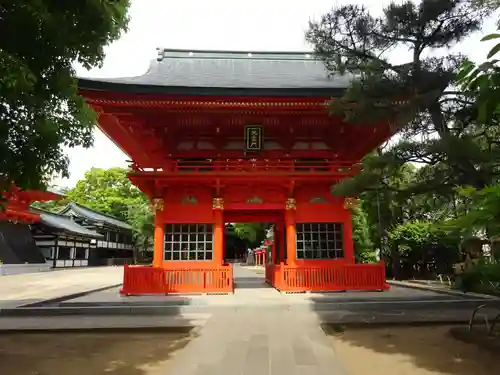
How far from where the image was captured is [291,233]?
13.8 meters

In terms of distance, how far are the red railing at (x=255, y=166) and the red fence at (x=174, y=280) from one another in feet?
11.1

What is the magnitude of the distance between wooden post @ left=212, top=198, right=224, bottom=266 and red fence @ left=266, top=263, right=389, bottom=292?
86.5 inches

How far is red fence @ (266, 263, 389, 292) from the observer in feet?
42.9

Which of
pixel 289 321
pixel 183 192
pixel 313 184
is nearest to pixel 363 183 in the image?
pixel 289 321

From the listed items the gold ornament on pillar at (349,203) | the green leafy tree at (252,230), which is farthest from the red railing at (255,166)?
the green leafy tree at (252,230)

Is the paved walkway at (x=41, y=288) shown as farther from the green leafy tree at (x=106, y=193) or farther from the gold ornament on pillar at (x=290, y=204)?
the green leafy tree at (x=106, y=193)

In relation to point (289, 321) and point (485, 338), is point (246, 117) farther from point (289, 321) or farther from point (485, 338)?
point (485, 338)

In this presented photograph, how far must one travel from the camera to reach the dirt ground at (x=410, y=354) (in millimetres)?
5266

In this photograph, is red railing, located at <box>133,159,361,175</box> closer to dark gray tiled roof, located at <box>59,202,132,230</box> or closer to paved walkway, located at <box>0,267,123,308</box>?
paved walkway, located at <box>0,267,123,308</box>

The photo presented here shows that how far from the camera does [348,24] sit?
978cm

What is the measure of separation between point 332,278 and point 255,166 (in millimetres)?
4662

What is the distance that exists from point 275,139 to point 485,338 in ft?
31.8

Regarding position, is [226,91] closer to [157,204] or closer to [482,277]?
[157,204]

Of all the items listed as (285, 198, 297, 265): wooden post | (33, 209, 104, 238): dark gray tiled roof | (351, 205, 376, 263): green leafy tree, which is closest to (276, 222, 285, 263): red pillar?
(285, 198, 297, 265): wooden post
